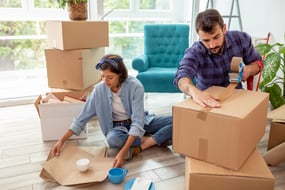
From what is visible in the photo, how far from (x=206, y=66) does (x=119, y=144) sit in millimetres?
801

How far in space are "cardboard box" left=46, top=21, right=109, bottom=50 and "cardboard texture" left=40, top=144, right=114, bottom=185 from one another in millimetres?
951

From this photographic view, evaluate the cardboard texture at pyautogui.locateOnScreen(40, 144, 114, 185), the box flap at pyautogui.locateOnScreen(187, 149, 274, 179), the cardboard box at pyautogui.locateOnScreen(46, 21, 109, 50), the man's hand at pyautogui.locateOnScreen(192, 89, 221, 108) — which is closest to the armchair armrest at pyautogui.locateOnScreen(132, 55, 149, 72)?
the cardboard box at pyautogui.locateOnScreen(46, 21, 109, 50)

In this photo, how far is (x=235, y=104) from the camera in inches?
48.4

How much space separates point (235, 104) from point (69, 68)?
159cm

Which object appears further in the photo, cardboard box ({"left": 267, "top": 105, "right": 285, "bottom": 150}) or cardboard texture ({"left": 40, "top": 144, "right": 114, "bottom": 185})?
cardboard box ({"left": 267, "top": 105, "right": 285, "bottom": 150})

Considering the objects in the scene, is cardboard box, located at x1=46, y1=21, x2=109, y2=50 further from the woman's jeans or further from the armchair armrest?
the woman's jeans

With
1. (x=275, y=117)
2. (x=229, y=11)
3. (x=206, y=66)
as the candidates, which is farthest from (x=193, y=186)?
(x=229, y=11)

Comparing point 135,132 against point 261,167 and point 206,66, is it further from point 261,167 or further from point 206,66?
point 261,167

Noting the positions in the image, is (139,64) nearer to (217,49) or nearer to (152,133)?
(152,133)

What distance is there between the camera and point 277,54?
2445mm

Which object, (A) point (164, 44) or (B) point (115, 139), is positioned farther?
(A) point (164, 44)

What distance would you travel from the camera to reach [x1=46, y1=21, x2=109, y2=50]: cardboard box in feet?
7.63

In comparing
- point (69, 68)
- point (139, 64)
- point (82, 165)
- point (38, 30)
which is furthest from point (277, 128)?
point (38, 30)

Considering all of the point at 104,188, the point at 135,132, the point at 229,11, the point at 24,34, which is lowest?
the point at 104,188
